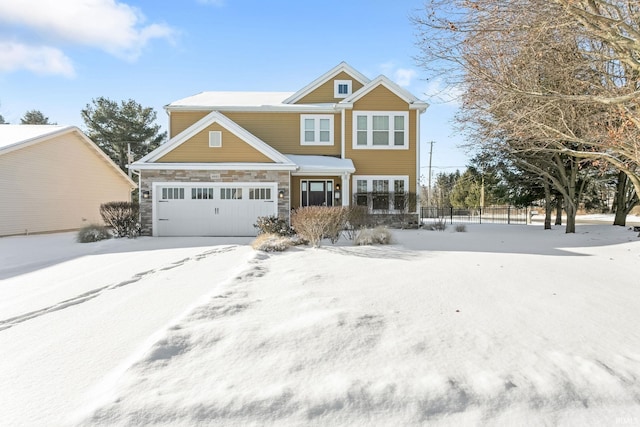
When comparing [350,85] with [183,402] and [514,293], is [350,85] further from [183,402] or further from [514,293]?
[183,402]

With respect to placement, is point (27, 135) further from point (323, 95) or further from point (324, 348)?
point (324, 348)

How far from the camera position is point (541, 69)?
9.03m

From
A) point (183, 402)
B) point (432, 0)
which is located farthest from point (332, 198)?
point (183, 402)

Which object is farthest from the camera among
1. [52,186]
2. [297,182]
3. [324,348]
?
[52,186]

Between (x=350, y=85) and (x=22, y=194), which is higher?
(x=350, y=85)

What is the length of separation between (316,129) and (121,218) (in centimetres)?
928

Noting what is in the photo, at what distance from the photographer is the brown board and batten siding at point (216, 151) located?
14102mm

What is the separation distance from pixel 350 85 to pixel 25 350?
1733 cm

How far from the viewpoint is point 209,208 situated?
14.0 meters

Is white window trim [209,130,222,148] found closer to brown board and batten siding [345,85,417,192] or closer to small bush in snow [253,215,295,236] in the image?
small bush in snow [253,215,295,236]

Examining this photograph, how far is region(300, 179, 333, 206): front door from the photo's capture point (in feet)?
54.5

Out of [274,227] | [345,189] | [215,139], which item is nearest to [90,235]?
[215,139]

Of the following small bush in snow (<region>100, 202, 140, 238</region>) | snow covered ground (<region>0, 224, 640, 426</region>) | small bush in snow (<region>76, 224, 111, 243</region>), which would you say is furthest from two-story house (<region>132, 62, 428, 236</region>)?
snow covered ground (<region>0, 224, 640, 426</region>)

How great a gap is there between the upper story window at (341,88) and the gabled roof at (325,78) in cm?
39
